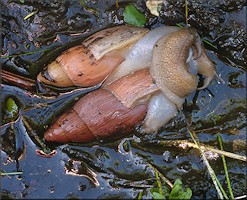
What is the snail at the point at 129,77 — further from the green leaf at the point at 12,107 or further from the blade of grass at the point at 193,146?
the green leaf at the point at 12,107

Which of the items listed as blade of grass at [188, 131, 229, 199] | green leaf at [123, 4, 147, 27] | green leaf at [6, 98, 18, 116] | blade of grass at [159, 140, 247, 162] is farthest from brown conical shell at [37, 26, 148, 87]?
blade of grass at [188, 131, 229, 199]

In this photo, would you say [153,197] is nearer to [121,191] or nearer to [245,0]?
[121,191]

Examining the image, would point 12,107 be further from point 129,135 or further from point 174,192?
point 174,192

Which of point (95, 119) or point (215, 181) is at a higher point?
point (95, 119)

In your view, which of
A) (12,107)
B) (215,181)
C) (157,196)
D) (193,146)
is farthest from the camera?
(12,107)

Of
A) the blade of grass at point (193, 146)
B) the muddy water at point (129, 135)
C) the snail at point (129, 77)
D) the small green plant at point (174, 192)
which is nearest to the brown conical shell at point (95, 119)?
the snail at point (129, 77)

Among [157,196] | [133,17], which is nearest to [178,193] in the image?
[157,196]
